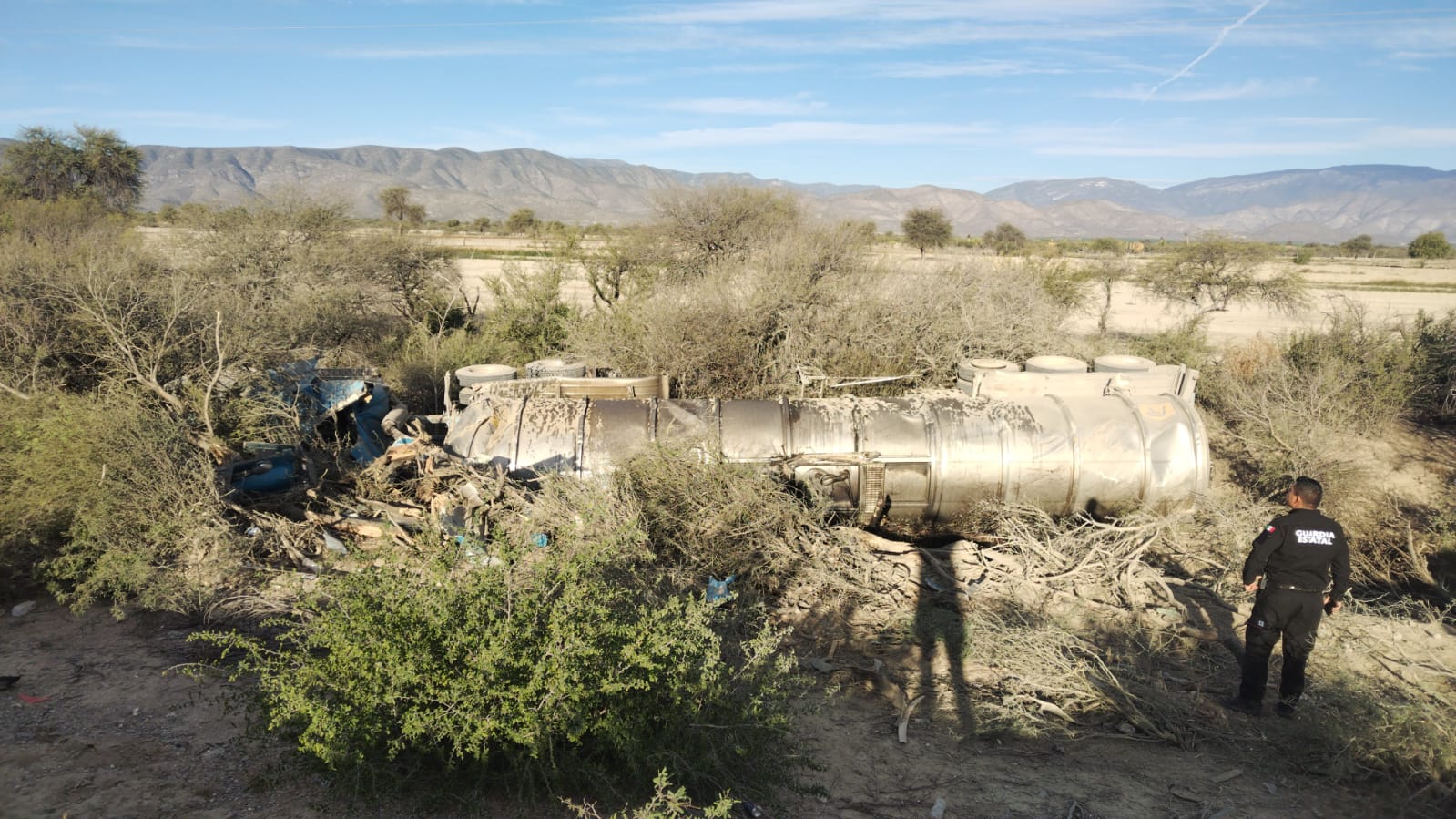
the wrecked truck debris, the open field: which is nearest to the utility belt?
the wrecked truck debris

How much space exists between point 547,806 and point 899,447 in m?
4.93

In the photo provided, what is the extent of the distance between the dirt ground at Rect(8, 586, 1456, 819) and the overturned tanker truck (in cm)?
A: 249

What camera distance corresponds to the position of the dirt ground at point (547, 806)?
374 cm

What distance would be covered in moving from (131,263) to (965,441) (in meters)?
12.4

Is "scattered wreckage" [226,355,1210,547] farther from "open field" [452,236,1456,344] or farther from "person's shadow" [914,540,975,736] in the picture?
"open field" [452,236,1456,344]

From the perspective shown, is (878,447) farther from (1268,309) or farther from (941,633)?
(1268,309)

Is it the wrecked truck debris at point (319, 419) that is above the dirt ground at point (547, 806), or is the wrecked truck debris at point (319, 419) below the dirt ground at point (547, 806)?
above

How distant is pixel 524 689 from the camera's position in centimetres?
349

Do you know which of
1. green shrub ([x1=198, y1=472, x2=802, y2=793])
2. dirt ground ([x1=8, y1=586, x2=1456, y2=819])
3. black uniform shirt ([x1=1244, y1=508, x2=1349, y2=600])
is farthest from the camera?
black uniform shirt ([x1=1244, y1=508, x2=1349, y2=600])

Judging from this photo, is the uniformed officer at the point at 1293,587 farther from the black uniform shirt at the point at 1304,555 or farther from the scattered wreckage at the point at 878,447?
the scattered wreckage at the point at 878,447

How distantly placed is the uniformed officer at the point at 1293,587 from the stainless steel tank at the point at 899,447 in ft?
8.31

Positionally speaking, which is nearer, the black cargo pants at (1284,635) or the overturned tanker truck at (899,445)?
the black cargo pants at (1284,635)

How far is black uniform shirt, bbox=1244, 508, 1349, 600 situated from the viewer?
4875 mm

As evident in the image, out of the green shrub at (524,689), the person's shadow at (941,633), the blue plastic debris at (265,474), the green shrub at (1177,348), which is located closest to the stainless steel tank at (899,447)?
the person's shadow at (941,633)
